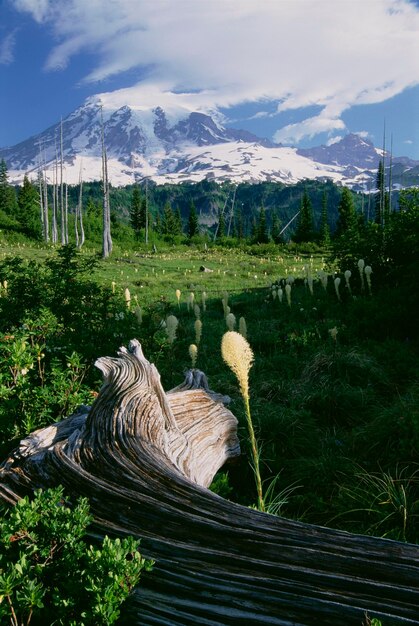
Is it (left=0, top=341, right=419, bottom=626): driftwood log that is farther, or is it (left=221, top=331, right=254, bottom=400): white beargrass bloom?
(left=221, top=331, right=254, bottom=400): white beargrass bloom

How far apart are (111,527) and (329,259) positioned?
11794 millimetres

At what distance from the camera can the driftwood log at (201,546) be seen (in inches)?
76.4

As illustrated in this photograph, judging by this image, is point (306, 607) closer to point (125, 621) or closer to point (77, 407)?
point (125, 621)

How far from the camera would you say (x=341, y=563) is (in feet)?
6.77

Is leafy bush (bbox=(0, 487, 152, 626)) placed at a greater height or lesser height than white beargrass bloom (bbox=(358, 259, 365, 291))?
lesser

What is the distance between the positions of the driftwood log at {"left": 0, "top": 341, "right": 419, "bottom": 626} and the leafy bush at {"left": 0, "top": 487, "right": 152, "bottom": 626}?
0.70 feet

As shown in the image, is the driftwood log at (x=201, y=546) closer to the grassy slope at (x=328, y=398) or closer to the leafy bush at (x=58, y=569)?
the leafy bush at (x=58, y=569)

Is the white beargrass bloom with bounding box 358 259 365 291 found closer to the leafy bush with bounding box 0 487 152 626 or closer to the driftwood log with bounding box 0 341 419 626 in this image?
the driftwood log with bounding box 0 341 419 626

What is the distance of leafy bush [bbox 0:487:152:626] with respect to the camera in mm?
1937

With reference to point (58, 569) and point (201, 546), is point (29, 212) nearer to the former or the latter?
point (58, 569)

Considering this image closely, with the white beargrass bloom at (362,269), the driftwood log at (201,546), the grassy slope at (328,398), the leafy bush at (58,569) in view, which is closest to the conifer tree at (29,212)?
the grassy slope at (328,398)

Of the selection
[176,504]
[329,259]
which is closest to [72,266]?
[176,504]

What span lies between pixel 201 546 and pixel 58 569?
67 centimetres

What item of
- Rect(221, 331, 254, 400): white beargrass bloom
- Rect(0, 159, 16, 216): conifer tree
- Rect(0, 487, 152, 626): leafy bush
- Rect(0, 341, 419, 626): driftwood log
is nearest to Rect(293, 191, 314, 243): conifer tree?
Rect(0, 159, 16, 216): conifer tree
